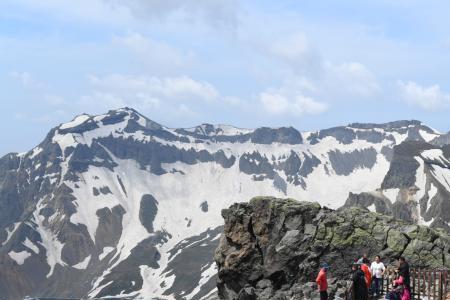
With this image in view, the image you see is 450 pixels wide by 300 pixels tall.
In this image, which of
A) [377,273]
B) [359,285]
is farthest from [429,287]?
[377,273]

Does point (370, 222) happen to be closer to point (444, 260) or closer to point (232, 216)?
point (444, 260)

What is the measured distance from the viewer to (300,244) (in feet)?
229

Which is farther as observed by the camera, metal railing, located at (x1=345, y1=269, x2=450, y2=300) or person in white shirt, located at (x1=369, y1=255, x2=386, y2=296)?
person in white shirt, located at (x1=369, y1=255, x2=386, y2=296)

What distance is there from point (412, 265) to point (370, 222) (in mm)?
7385

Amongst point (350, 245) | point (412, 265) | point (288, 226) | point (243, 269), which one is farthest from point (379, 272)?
point (243, 269)

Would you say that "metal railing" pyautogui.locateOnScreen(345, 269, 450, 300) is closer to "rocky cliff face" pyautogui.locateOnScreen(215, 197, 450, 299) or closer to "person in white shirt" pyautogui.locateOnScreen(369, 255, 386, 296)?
"person in white shirt" pyautogui.locateOnScreen(369, 255, 386, 296)

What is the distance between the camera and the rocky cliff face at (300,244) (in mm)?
61750

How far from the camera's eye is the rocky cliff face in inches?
Answer: 2431

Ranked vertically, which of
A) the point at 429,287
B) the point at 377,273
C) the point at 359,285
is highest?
the point at 359,285

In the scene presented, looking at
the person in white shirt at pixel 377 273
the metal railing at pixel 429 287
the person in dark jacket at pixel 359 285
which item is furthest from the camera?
the person in white shirt at pixel 377 273

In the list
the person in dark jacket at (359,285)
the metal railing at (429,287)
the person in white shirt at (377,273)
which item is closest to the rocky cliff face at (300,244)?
the person in white shirt at (377,273)

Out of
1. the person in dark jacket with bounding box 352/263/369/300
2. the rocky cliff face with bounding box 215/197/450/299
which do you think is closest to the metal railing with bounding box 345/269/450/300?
the person in dark jacket with bounding box 352/263/369/300

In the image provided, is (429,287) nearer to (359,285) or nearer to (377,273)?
(359,285)

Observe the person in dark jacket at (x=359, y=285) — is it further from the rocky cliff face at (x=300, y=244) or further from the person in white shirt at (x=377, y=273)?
the rocky cliff face at (x=300, y=244)
